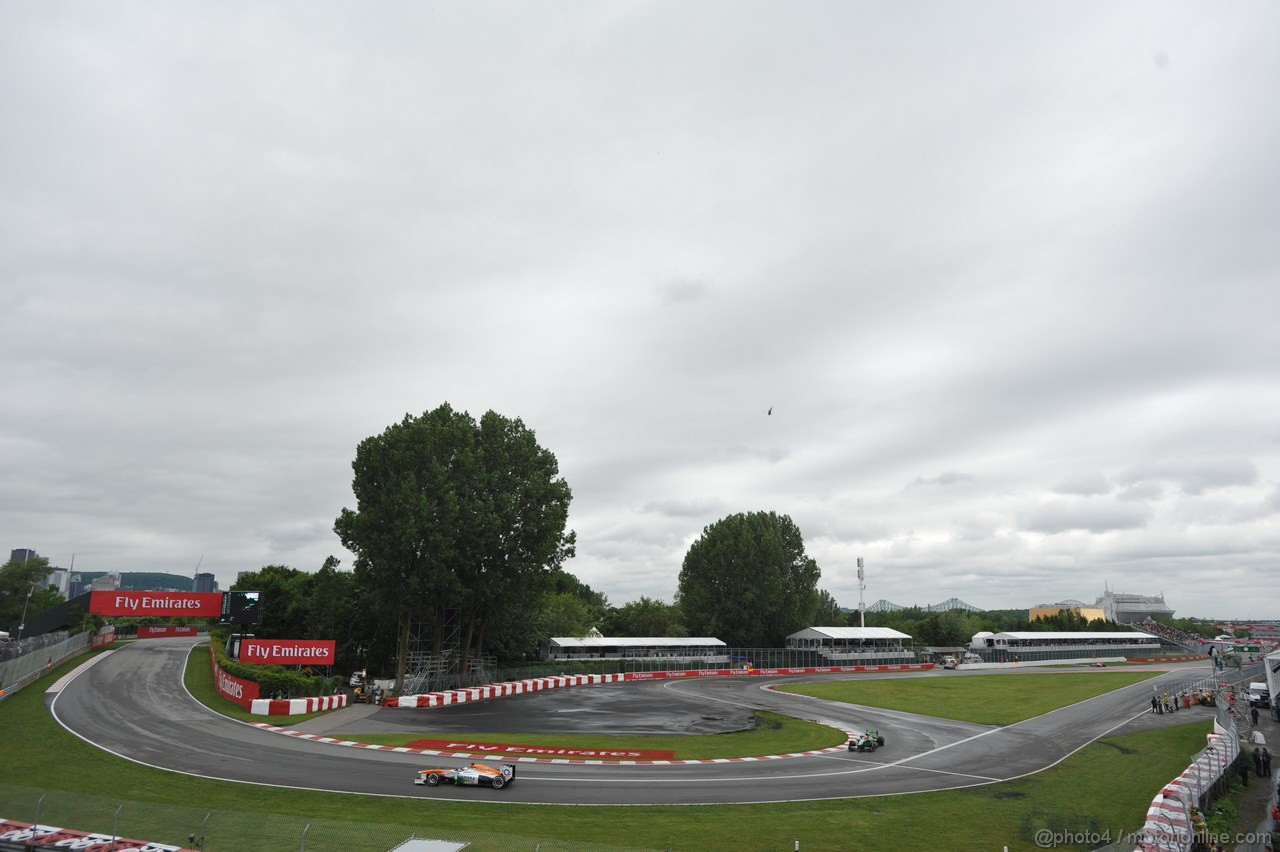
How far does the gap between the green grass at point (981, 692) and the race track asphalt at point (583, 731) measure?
10.1ft

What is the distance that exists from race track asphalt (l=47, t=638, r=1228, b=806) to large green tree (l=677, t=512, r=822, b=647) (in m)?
46.8

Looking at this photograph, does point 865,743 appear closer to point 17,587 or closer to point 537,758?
point 537,758

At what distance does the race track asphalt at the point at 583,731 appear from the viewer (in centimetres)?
2872

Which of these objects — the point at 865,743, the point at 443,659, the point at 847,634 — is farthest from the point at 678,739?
the point at 847,634

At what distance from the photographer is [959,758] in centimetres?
3709

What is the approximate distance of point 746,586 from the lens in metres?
111

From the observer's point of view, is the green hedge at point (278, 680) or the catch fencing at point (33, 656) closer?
the catch fencing at point (33, 656)

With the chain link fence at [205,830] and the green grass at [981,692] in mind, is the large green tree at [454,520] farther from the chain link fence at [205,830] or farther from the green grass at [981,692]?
the chain link fence at [205,830]

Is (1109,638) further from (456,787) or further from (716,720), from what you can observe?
(456,787)

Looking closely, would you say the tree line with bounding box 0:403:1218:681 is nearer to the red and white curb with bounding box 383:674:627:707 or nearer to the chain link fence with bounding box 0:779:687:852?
the red and white curb with bounding box 383:674:627:707

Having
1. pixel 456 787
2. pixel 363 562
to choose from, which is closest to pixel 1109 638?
pixel 363 562

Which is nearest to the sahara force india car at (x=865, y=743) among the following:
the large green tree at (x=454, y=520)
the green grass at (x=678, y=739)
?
the green grass at (x=678, y=739)

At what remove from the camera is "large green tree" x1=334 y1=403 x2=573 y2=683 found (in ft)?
190

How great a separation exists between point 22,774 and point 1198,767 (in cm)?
4674
